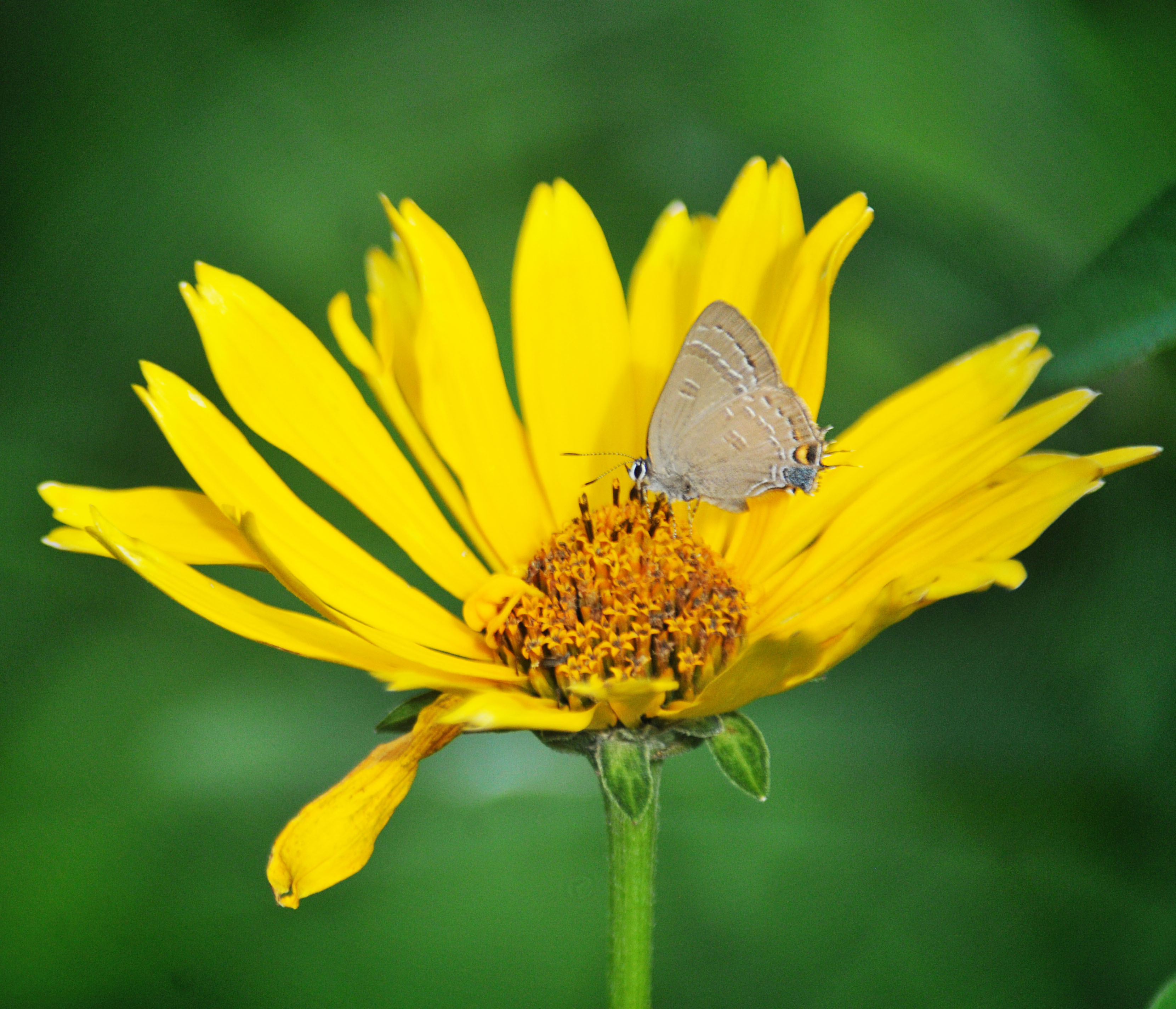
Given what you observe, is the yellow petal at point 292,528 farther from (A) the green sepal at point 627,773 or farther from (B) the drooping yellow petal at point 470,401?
(A) the green sepal at point 627,773

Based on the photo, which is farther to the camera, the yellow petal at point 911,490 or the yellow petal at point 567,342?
the yellow petal at point 567,342

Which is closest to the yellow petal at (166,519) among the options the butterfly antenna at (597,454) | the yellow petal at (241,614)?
the yellow petal at (241,614)

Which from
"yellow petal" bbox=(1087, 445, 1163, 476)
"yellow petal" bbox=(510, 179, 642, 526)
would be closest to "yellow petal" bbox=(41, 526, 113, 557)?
"yellow petal" bbox=(510, 179, 642, 526)

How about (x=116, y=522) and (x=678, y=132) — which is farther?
(x=678, y=132)

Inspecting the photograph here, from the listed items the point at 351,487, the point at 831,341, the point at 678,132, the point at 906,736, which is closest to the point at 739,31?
the point at 678,132

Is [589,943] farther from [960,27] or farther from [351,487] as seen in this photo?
[960,27]

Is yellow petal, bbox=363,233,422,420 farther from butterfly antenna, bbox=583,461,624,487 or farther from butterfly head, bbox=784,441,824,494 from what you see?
butterfly head, bbox=784,441,824,494

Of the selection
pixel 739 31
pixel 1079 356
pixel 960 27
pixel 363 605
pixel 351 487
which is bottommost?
pixel 1079 356
